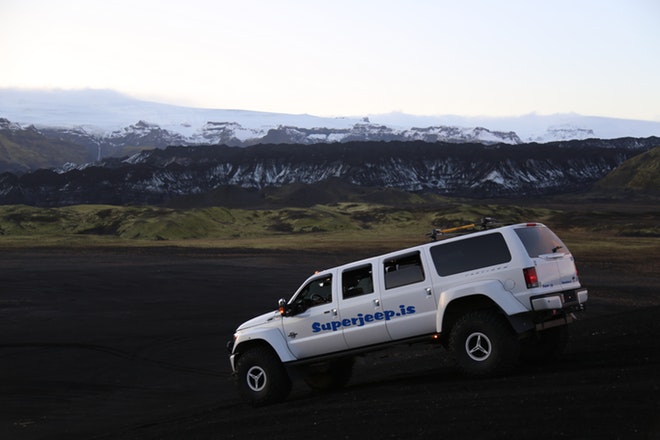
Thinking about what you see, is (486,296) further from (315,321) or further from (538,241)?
(315,321)

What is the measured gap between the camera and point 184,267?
51.2 metres

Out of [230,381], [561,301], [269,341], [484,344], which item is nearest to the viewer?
[561,301]

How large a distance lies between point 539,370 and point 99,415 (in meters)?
9.16

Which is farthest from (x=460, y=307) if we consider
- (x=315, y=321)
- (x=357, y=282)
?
(x=315, y=321)

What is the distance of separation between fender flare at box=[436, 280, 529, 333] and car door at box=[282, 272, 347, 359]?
1.71m

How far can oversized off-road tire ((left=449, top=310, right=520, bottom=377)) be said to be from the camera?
1091 cm

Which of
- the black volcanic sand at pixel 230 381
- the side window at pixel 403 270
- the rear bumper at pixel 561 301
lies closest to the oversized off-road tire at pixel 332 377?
the black volcanic sand at pixel 230 381

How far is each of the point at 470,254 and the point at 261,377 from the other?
13.1 feet

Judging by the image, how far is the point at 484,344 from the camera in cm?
1115

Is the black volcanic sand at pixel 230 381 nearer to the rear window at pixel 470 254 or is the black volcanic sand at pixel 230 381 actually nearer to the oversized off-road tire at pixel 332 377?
the oversized off-road tire at pixel 332 377

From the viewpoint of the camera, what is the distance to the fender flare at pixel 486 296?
10.8m

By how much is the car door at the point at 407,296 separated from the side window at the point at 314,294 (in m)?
1.00

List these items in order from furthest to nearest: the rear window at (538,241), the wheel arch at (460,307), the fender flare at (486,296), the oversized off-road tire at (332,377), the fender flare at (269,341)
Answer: the oversized off-road tire at (332,377) < the fender flare at (269,341) < the wheel arch at (460,307) < the rear window at (538,241) < the fender flare at (486,296)

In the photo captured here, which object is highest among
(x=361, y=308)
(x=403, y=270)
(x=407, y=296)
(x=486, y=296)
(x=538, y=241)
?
(x=538, y=241)
